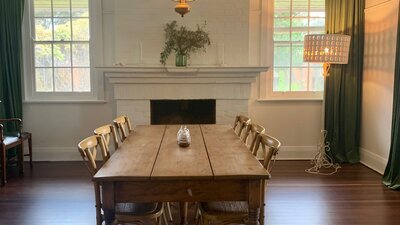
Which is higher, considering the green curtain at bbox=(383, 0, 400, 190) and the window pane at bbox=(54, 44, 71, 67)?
the window pane at bbox=(54, 44, 71, 67)

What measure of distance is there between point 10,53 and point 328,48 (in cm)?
420

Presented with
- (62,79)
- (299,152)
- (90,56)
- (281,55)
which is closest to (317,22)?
(281,55)

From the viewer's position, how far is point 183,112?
5.69 metres

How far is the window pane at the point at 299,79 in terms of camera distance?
227 inches

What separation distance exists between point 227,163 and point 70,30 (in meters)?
4.05

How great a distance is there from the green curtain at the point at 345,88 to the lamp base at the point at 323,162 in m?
0.07

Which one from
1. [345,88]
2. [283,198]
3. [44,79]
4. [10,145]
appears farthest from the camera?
[44,79]

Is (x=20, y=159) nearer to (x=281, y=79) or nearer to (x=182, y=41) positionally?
(x=182, y=41)

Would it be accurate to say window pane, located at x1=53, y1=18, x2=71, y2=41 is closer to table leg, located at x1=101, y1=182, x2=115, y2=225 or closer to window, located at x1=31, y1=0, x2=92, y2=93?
window, located at x1=31, y1=0, x2=92, y2=93

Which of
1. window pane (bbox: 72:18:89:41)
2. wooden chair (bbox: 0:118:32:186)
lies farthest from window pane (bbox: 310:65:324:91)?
wooden chair (bbox: 0:118:32:186)

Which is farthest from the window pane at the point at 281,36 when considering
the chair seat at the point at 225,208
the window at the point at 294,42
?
the chair seat at the point at 225,208

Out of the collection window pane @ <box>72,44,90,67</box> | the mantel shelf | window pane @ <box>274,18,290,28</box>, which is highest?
window pane @ <box>274,18,290,28</box>

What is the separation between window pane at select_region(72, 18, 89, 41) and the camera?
560 centimetres

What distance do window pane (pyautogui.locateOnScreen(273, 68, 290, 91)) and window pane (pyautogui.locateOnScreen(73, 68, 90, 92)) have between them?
275 centimetres
